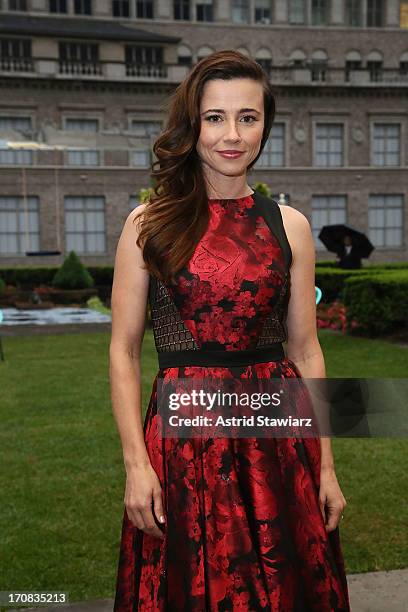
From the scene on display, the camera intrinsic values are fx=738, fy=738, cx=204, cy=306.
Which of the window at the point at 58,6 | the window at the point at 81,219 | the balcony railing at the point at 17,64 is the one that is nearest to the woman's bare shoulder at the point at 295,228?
the window at the point at 81,219

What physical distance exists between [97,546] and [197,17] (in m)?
40.4

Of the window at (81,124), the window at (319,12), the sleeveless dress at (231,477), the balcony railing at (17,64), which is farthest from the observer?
the window at (319,12)

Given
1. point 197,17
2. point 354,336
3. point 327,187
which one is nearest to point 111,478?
point 354,336

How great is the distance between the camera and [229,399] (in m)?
2.13

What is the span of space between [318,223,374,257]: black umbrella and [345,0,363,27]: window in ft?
88.3

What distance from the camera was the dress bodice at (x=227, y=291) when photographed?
2148 millimetres

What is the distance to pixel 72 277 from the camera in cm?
2592

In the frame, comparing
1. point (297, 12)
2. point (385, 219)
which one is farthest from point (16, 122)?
point (385, 219)

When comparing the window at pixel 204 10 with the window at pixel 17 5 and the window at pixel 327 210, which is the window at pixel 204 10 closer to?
the window at pixel 17 5

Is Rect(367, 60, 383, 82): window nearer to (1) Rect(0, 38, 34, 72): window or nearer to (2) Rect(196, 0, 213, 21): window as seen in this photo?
(2) Rect(196, 0, 213, 21): window

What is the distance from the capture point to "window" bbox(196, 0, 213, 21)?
41.0m

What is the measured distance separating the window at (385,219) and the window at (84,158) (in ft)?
47.4

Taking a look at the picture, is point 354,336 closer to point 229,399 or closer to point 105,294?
point 229,399

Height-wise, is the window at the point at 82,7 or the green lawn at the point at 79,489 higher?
the window at the point at 82,7
